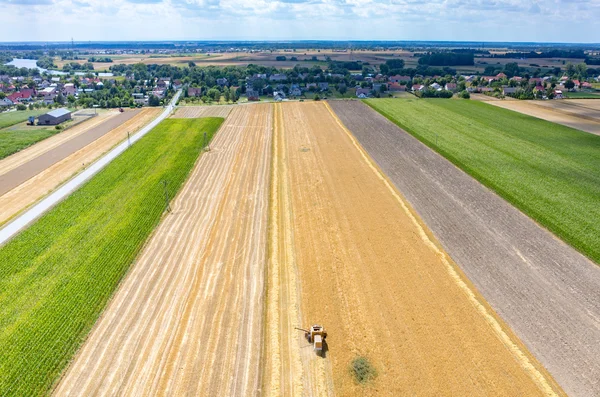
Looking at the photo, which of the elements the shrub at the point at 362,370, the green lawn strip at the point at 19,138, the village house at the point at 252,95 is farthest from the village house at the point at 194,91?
the shrub at the point at 362,370

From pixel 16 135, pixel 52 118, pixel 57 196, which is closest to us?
pixel 57 196

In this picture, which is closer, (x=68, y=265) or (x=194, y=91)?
(x=68, y=265)

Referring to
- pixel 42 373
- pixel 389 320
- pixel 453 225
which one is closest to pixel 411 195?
pixel 453 225

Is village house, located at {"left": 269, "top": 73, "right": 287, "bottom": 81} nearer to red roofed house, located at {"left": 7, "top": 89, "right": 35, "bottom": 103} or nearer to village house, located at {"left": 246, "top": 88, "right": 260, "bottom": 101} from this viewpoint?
village house, located at {"left": 246, "top": 88, "right": 260, "bottom": 101}

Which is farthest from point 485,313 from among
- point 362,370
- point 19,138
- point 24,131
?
point 24,131

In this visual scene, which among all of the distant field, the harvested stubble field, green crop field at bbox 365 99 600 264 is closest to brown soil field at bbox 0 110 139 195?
the harvested stubble field

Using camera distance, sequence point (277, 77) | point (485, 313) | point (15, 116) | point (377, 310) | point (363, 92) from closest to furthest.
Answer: point (485, 313)
point (377, 310)
point (15, 116)
point (363, 92)
point (277, 77)

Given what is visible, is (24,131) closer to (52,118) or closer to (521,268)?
(52,118)
